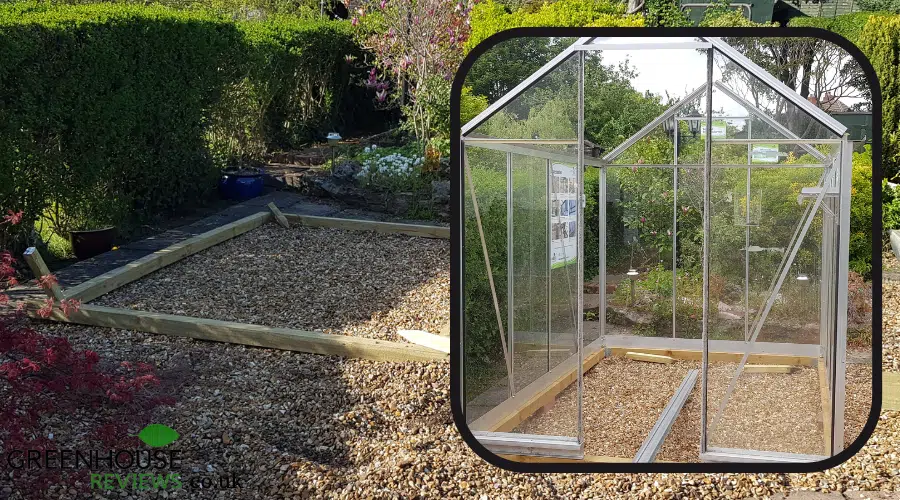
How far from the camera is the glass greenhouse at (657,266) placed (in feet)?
10.3

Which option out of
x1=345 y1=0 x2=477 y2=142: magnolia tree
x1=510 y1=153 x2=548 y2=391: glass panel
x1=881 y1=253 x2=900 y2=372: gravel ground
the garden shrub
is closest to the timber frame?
x1=510 y1=153 x2=548 y2=391: glass panel

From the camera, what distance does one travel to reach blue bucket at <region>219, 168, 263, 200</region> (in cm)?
919

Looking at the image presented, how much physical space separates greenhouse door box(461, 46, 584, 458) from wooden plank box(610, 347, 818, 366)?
3.98 feet

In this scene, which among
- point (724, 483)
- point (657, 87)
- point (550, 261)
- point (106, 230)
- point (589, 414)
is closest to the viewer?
point (724, 483)

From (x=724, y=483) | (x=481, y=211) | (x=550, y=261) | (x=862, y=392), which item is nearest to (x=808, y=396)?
(x=862, y=392)

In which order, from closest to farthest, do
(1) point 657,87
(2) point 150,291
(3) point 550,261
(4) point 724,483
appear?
(4) point 724,483 → (3) point 550,261 → (1) point 657,87 → (2) point 150,291

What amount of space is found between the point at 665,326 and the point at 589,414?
1801 mm

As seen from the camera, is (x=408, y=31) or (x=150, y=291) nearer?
(x=150, y=291)

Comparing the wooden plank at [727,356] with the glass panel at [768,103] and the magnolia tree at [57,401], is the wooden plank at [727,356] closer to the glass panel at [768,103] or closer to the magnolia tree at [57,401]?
the glass panel at [768,103]

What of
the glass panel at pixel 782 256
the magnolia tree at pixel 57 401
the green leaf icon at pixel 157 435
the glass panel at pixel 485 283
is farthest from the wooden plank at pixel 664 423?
the magnolia tree at pixel 57 401

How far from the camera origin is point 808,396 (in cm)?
404

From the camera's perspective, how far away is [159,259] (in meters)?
6.57

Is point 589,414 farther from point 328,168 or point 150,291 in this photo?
point 328,168

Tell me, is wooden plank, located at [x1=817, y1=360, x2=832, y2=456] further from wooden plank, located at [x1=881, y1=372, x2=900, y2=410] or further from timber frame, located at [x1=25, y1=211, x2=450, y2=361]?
timber frame, located at [x1=25, y1=211, x2=450, y2=361]
